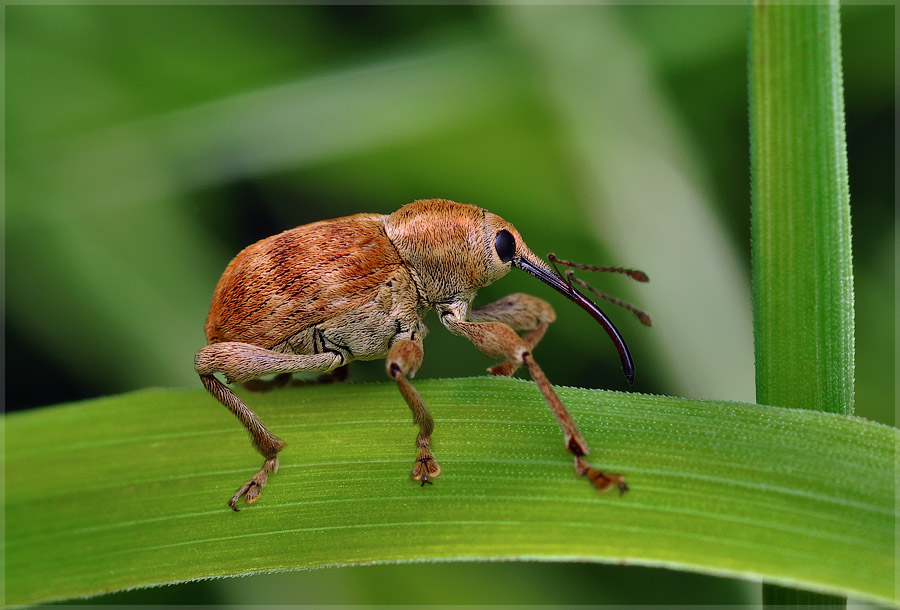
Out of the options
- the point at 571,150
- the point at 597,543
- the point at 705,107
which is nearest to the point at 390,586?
the point at 597,543

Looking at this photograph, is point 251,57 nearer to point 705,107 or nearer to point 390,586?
point 705,107

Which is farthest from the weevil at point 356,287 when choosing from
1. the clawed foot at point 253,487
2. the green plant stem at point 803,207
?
the green plant stem at point 803,207

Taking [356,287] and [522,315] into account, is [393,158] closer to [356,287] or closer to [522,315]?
[356,287]

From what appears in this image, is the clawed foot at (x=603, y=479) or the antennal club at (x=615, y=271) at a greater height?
the antennal club at (x=615, y=271)

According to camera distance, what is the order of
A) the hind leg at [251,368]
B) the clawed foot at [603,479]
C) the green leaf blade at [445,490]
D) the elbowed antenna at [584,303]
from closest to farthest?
the green leaf blade at [445,490] → the clawed foot at [603,479] → the hind leg at [251,368] → the elbowed antenna at [584,303]

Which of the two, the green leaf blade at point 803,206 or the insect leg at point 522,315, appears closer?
the green leaf blade at point 803,206

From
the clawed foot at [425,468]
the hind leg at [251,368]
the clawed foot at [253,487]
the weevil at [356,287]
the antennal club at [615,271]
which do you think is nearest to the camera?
the clawed foot at [425,468]

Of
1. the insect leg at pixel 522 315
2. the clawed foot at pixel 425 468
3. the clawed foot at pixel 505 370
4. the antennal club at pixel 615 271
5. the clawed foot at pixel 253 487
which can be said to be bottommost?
the clawed foot at pixel 253 487

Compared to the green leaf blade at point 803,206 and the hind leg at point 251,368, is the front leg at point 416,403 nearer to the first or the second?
the hind leg at point 251,368
